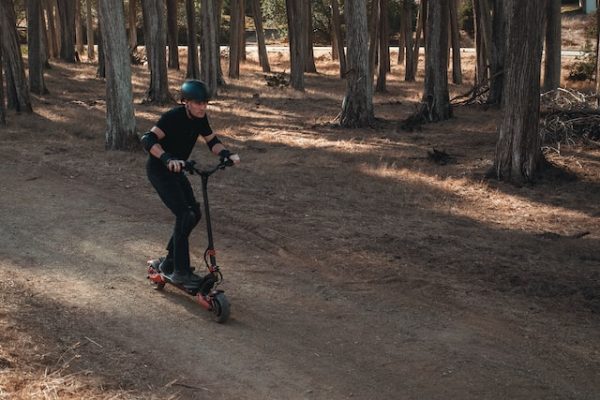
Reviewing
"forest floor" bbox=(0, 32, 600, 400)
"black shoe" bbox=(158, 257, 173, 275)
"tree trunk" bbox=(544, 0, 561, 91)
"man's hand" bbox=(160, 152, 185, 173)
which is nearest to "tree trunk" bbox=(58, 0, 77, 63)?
"forest floor" bbox=(0, 32, 600, 400)

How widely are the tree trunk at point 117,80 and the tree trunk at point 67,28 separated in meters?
21.7

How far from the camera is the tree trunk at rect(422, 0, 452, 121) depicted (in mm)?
21109

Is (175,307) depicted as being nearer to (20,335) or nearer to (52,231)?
(20,335)

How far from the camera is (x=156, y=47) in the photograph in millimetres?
24281

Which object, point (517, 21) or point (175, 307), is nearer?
point (175, 307)

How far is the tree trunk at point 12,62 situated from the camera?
20.2 m

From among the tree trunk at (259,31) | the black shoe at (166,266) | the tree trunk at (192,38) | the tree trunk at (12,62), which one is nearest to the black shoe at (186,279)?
the black shoe at (166,266)

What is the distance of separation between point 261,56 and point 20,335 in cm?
3414

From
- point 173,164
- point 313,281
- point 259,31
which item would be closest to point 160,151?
point 173,164

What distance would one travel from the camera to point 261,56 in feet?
131

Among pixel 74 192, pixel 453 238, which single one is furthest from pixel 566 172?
pixel 74 192

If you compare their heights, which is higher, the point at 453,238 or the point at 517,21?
the point at 517,21

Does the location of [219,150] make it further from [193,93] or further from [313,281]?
[313,281]

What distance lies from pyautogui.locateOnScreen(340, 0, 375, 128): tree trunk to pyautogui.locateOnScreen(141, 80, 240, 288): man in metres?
12.9
